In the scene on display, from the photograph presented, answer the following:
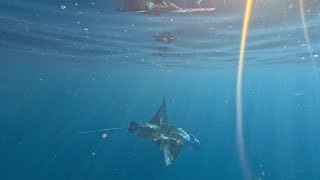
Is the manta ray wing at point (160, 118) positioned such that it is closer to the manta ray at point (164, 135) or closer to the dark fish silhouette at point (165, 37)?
the manta ray at point (164, 135)

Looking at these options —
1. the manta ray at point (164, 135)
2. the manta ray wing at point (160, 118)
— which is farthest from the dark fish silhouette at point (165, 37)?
the manta ray at point (164, 135)

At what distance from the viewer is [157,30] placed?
19.5 meters

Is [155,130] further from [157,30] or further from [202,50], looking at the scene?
[202,50]

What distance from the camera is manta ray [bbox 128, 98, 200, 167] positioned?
13516 mm

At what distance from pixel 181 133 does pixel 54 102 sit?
135 m

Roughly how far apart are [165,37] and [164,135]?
9345 millimetres

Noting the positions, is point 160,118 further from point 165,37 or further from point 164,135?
point 165,37

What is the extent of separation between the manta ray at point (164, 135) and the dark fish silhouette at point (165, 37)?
706 centimetres

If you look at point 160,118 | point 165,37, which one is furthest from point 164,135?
point 165,37

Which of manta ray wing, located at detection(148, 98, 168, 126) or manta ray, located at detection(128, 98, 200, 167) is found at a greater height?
manta ray wing, located at detection(148, 98, 168, 126)

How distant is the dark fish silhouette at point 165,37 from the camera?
20.6 meters

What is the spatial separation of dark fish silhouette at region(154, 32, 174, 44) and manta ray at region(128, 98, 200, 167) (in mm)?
7061

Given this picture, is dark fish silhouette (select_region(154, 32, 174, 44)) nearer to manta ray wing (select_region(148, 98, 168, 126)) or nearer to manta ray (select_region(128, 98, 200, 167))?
manta ray wing (select_region(148, 98, 168, 126))

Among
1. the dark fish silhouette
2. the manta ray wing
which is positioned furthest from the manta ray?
the dark fish silhouette
